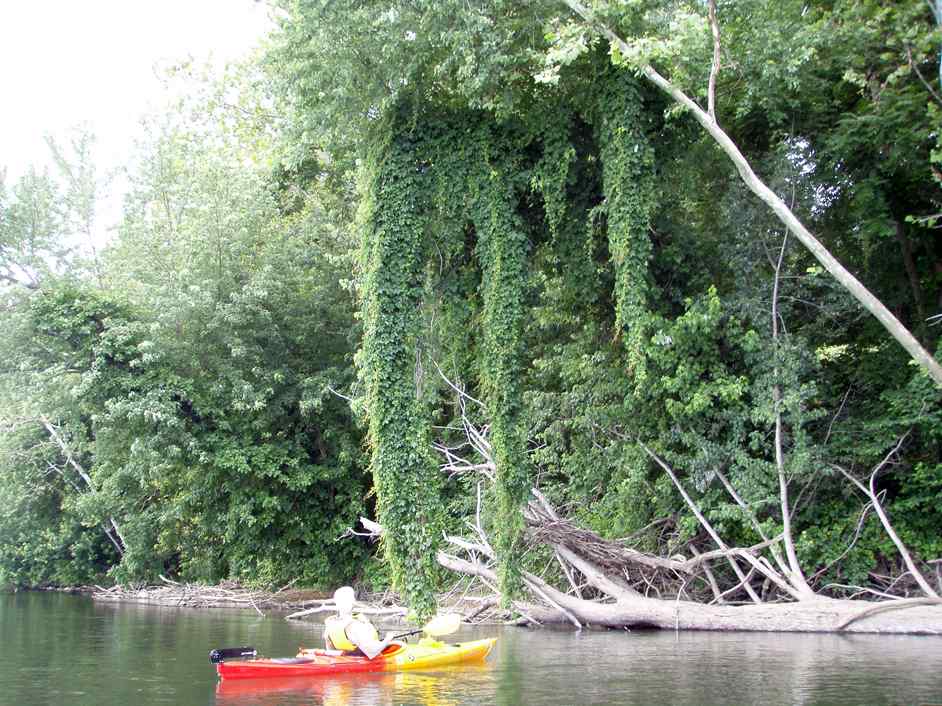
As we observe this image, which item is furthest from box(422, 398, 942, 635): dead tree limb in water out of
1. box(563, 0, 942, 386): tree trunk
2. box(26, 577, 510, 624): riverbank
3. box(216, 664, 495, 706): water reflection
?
box(216, 664, 495, 706): water reflection

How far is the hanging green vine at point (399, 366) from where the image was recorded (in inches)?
540

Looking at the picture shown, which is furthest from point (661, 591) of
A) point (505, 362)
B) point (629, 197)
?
point (629, 197)

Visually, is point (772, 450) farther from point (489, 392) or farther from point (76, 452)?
point (76, 452)

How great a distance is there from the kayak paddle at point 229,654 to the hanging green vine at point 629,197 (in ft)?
24.4

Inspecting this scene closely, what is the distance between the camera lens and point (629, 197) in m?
15.3

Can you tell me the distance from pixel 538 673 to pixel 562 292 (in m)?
9.43

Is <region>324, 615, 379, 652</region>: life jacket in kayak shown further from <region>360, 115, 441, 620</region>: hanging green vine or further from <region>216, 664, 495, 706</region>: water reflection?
<region>360, 115, 441, 620</region>: hanging green vine

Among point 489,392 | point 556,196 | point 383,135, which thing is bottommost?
point 489,392

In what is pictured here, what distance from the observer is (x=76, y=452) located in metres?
26.7

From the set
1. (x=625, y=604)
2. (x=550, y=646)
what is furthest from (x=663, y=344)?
(x=550, y=646)

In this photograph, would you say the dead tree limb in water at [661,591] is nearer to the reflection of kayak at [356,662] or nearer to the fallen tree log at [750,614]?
the fallen tree log at [750,614]

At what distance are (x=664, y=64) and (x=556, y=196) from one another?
2.67 metres

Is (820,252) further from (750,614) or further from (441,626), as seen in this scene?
(441,626)

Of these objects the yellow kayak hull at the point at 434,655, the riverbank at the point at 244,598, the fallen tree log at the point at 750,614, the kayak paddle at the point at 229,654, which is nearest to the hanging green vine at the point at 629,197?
the fallen tree log at the point at 750,614
